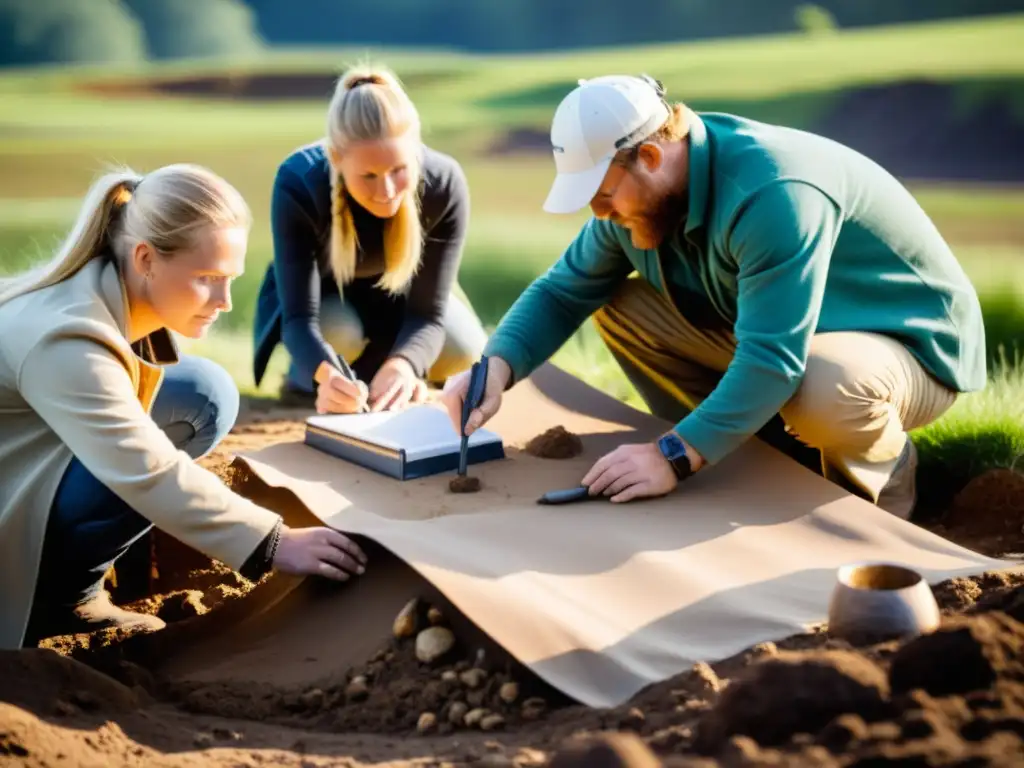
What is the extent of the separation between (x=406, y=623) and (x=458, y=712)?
26 centimetres

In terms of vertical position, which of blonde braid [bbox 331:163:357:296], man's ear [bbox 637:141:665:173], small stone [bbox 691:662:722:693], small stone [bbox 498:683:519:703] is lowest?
small stone [bbox 498:683:519:703]

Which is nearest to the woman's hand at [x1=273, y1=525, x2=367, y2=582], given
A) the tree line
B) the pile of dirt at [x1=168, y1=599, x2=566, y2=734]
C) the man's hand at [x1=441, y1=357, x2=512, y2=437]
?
the pile of dirt at [x1=168, y1=599, x2=566, y2=734]

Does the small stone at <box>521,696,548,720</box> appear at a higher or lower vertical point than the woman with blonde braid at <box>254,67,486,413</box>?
lower

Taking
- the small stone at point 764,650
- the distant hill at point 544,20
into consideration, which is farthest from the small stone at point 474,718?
the distant hill at point 544,20

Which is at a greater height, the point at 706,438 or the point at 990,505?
the point at 706,438

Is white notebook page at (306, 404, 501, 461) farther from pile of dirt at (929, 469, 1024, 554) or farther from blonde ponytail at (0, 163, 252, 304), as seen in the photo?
pile of dirt at (929, 469, 1024, 554)

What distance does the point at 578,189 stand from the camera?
2.72m

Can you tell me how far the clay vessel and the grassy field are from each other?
4.82 ft

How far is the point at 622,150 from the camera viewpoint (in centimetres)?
271

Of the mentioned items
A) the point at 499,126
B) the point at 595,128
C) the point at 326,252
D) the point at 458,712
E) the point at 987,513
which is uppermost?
the point at 595,128

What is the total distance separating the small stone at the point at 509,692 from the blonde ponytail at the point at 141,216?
1.03m

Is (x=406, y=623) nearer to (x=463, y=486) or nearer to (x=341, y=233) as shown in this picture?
(x=463, y=486)

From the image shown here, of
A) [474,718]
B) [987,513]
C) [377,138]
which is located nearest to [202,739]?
[474,718]

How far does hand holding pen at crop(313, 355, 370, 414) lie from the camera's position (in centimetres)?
332
